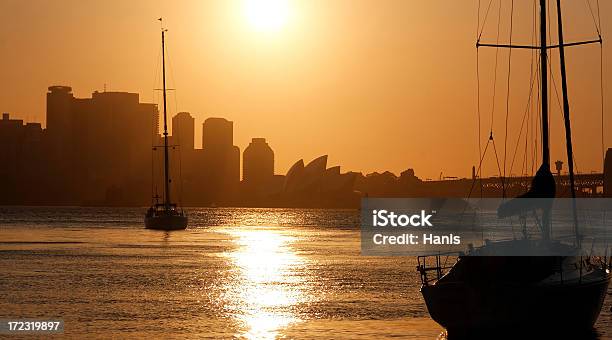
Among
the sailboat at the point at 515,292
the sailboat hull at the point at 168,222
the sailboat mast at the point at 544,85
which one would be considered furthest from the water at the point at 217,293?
the sailboat hull at the point at 168,222

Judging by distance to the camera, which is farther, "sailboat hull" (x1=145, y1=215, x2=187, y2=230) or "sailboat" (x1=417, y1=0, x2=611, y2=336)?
"sailboat hull" (x1=145, y1=215, x2=187, y2=230)

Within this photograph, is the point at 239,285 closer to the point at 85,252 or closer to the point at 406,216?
the point at 85,252

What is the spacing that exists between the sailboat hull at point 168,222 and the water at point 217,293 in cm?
2972

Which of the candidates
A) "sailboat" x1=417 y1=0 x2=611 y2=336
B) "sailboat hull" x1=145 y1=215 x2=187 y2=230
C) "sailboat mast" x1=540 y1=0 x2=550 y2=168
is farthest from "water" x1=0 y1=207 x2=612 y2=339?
"sailboat hull" x1=145 y1=215 x2=187 y2=230

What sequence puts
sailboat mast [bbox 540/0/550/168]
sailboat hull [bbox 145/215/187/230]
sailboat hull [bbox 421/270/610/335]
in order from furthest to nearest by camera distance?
sailboat hull [bbox 145/215/187/230], sailboat mast [bbox 540/0/550/168], sailboat hull [bbox 421/270/610/335]

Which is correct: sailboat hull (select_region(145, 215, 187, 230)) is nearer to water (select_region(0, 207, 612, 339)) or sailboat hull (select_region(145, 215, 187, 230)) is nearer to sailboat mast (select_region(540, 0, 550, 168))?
water (select_region(0, 207, 612, 339))

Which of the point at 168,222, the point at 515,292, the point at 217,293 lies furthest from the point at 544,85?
the point at 168,222

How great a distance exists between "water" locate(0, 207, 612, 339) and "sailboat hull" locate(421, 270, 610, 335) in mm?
2769

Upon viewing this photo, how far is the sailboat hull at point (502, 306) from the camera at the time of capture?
3183 centimetres

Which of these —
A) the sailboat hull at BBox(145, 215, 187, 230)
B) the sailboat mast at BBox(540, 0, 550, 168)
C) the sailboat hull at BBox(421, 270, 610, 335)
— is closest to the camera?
the sailboat hull at BBox(421, 270, 610, 335)

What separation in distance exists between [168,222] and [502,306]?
89626 millimetres

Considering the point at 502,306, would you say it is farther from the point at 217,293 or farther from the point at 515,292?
the point at 217,293

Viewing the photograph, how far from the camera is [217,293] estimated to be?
49.8 meters

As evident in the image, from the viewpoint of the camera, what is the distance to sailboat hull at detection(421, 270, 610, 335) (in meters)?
31.8
